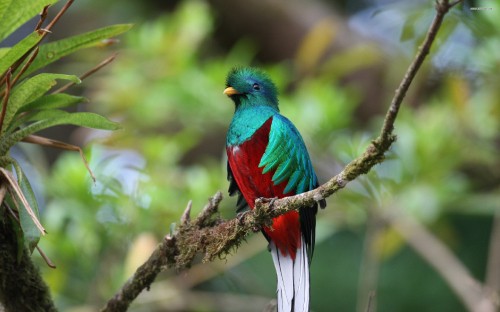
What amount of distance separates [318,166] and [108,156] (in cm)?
137

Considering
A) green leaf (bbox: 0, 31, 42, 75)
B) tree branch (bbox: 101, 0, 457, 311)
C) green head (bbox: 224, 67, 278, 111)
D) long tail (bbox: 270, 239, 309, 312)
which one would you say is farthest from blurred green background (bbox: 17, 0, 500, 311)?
green leaf (bbox: 0, 31, 42, 75)

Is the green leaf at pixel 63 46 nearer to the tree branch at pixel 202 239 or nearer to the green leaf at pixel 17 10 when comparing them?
the green leaf at pixel 17 10

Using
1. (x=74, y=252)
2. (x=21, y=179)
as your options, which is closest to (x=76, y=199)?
(x=74, y=252)

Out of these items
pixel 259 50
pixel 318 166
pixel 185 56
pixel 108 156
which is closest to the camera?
pixel 108 156

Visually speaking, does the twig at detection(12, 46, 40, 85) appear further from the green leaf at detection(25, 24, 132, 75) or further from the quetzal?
the quetzal

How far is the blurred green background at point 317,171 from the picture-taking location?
4641 mm

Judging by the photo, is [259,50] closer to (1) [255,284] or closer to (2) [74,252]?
(1) [255,284]

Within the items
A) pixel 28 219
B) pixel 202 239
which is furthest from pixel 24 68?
pixel 202 239

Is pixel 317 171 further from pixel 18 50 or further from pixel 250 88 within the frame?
pixel 18 50

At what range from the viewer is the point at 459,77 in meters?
5.11

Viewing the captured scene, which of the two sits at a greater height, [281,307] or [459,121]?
[459,121]

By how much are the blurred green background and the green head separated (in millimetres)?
765

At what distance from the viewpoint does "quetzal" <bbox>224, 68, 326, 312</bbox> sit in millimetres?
2514

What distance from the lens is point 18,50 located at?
6.82 feet
